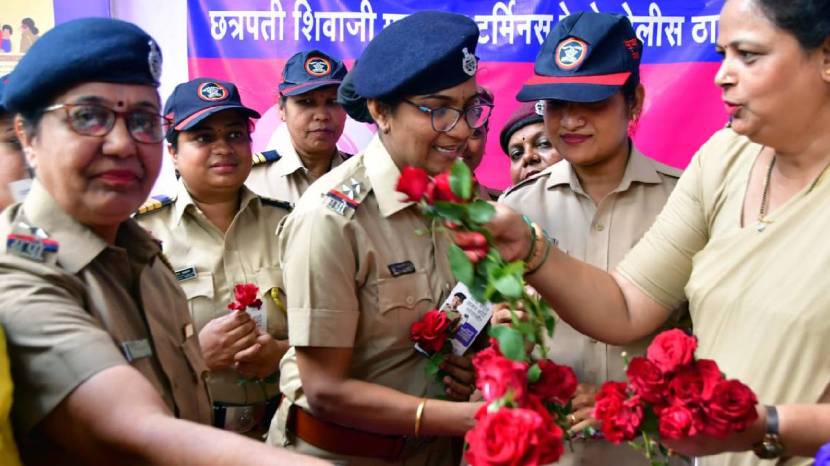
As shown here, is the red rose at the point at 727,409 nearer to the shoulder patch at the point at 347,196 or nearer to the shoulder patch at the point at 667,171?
the shoulder patch at the point at 347,196

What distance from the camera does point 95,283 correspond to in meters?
1.61

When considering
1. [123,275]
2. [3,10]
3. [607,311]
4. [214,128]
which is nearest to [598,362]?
[607,311]

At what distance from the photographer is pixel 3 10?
4.63 metres

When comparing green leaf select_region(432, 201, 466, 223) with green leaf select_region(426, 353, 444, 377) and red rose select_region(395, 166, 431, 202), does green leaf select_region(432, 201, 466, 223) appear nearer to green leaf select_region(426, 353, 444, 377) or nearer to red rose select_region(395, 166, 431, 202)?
red rose select_region(395, 166, 431, 202)

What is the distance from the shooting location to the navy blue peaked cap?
220cm

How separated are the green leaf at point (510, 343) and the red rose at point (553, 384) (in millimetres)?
94

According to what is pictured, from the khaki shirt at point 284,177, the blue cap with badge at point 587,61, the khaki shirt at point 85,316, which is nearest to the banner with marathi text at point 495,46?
the khaki shirt at point 284,177

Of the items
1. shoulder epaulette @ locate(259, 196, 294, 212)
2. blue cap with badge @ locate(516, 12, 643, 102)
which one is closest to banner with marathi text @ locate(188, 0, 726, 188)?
shoulder epaulette @ locate(259, 196, 294, 212)

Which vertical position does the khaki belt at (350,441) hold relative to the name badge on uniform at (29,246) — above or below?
below

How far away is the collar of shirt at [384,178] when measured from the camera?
7.59 feet

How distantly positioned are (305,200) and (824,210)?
1.25 metres

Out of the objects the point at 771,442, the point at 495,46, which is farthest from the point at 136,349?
the point at 495,46

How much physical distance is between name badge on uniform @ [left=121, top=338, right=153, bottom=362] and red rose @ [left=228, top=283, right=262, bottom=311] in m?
1.17

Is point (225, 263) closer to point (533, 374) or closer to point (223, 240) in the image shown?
point (223, 240)
